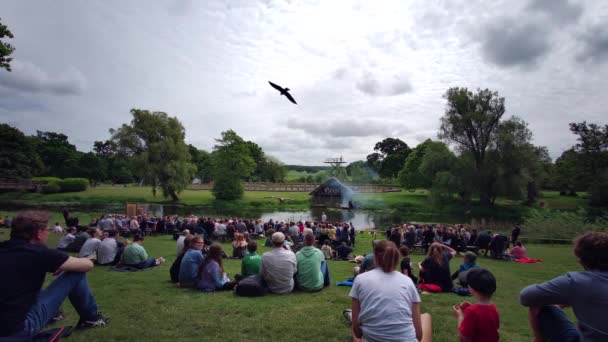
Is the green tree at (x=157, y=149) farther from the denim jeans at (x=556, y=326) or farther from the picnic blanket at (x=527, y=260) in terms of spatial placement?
the denim jeans at (x=556, y=326)

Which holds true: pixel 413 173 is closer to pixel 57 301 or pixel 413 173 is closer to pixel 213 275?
pixel 213 275

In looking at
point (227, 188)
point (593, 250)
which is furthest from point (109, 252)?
point (227, 188)

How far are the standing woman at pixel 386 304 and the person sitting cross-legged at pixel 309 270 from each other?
3.63 meters

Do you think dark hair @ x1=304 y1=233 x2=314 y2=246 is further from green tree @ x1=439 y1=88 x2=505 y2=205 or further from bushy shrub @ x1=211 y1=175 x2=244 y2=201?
bushy shrub @ x1=211 y1=175 x2=244 y2=201

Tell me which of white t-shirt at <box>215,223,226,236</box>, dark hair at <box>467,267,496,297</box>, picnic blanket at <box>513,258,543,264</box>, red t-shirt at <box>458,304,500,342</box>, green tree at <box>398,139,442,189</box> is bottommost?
picnic blanket at <box>513,258,543,264</box>

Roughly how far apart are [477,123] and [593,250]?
136ft

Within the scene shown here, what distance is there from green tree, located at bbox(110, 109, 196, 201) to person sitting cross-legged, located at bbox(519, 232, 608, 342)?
47.8 m

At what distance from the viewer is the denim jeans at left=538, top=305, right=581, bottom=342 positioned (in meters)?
2.99

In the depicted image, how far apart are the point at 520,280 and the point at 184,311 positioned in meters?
9.10

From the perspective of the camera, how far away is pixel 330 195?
2221 inches

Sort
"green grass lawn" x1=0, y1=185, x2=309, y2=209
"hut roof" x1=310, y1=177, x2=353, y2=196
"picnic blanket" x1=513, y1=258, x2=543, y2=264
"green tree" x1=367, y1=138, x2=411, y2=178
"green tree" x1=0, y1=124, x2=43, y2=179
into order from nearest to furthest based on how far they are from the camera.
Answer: "picnic blanket" x1=513, y1=258, x2=543, y2=264 → "green grass lawn" x1=0, y1=185, x2=309, y2=209 → "hut roof" x1=310, y1=177, x2=353, y2=196 → "green tree" x1=0, y1=124, x2=43, y2=179 → "green tree" x1=367, y1=138, x2=411, y2=178

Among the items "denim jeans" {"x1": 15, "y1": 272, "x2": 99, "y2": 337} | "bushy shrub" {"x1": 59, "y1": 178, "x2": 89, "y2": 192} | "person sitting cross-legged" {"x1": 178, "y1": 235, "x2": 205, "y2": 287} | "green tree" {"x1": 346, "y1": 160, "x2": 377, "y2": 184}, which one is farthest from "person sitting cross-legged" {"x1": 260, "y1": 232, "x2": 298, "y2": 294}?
"green tree" {"x1": 346, "y1": 160, "x2": 377, "y2": 184}

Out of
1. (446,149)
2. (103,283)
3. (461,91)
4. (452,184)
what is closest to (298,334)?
(103,283)

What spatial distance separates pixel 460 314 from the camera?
3.57 metres
